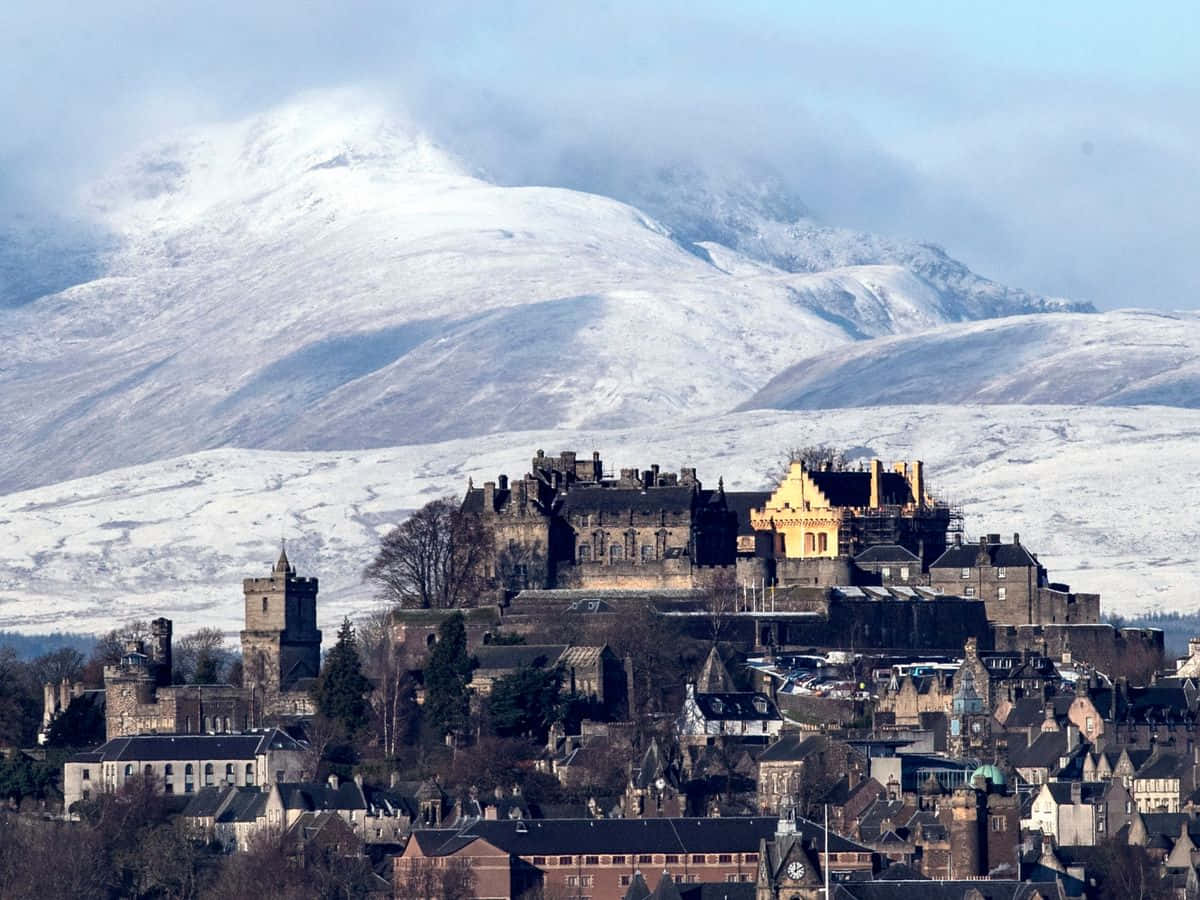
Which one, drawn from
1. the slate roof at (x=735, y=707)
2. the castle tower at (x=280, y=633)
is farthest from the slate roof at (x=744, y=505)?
the slate roof at (x=735, y=707)

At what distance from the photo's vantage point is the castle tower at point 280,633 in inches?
5576

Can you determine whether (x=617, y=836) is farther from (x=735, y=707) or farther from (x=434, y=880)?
(x=735, y=707)

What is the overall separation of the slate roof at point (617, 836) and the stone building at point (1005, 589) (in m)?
36.6

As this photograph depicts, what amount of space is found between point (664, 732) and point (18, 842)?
23.2 metres

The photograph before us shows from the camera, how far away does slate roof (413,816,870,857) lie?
11350 centimetres

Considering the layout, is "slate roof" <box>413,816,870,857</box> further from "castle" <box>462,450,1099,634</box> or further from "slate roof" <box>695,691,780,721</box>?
"castle" <box>462,450,1099,634</box>

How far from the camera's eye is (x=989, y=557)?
15112cm

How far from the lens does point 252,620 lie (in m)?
145

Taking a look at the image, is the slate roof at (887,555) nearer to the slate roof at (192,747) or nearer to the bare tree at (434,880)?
the slate roof at (192,747)

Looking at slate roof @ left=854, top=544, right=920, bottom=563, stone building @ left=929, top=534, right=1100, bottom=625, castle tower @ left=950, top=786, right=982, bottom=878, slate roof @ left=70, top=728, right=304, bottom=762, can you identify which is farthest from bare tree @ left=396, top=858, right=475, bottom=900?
slate roof @ left=854, top=544, right=920, bottom=563

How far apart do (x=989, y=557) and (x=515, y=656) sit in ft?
77.4

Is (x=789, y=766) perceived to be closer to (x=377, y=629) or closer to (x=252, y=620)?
(x=252, y=620)

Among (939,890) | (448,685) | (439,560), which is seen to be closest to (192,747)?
(448,685)

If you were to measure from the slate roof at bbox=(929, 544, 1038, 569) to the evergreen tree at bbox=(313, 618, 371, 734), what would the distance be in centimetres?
2773
